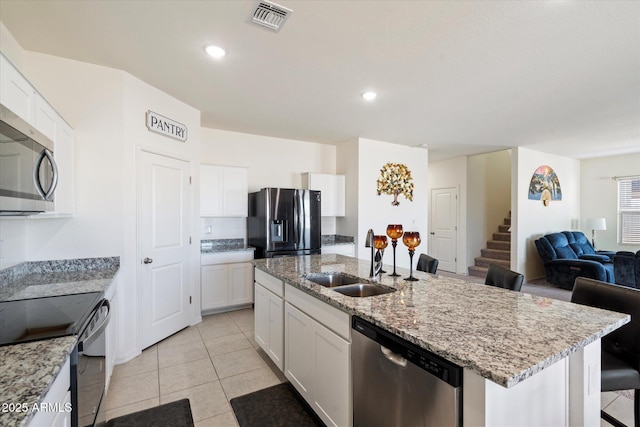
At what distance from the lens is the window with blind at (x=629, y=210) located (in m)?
6.43

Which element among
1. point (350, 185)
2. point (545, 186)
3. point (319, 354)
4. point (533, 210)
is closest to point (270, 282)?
point (319, 354)

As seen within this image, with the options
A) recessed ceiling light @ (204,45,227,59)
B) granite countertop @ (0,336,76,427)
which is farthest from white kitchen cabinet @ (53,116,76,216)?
granite countertop @ (0,336,76,427)

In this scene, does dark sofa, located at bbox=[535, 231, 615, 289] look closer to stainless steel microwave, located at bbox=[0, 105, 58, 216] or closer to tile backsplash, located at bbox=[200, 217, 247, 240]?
tile backsplash, located at bbox=[200, 217, 247, 240]

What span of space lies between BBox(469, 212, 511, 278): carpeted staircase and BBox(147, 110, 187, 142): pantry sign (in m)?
6.16

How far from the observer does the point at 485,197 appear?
7020 mm

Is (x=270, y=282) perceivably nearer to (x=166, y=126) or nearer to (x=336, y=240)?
(x=166, y=126)

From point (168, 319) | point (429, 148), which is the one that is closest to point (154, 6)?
point (168, 319)

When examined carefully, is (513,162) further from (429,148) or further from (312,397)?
(312,397)

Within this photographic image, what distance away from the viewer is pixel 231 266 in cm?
417

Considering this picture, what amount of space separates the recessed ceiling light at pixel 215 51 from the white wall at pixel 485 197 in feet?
18.9

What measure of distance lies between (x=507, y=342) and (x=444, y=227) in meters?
6.21

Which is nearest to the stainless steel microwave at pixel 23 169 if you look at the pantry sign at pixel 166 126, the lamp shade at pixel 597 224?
the pantry sign at pixel 166 126

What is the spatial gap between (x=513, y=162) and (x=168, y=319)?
20.8ft

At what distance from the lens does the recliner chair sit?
1.66 m
